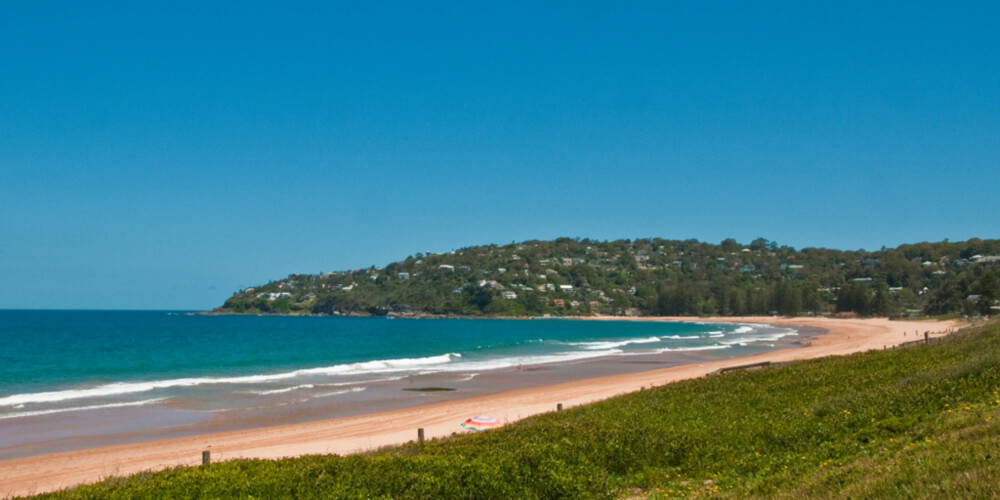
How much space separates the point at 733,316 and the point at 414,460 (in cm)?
15916

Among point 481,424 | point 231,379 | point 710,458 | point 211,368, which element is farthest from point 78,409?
point 710,458

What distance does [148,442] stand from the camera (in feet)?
65.0

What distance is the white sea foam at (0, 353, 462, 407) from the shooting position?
2980 centimetres

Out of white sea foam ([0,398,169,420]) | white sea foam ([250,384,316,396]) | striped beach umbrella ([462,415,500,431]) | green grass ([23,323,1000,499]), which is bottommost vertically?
white sea foam ([250,384,316,396])

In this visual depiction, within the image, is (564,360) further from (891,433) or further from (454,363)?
(891,433)

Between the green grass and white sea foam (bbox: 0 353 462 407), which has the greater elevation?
the green grass

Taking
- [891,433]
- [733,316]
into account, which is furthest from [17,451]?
[733,316]

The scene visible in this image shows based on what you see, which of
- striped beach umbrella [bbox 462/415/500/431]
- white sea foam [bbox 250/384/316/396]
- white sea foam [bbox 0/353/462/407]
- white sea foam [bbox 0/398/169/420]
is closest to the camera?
striped beach umbrella [bbox 462/415/500/431]

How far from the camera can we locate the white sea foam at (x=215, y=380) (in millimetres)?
29797

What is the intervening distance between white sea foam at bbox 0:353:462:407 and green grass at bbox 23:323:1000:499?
2536 centimetres

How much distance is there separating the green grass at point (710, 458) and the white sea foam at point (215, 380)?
25361mm

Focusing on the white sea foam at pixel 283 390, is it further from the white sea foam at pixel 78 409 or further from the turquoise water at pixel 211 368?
the white sea foam at pixel 78 409

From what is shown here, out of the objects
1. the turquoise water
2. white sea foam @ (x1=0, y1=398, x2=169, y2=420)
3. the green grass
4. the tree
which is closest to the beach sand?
the green grass

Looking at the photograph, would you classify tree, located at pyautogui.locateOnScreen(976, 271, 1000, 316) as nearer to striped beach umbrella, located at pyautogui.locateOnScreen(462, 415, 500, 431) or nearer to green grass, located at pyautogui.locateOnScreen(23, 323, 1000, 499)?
green grass, located at pyautogui.locateOnScreen(23, 323, 1000, 499)
